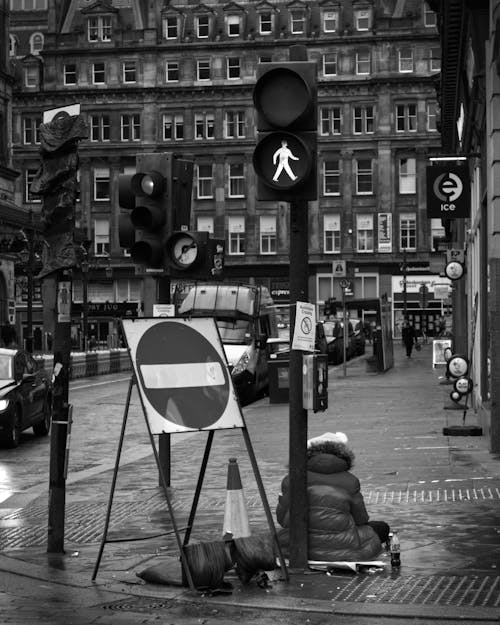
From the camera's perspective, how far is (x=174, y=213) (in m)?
14.5

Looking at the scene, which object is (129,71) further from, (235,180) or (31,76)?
(235,180)

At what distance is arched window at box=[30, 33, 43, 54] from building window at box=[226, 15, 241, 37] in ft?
58.5

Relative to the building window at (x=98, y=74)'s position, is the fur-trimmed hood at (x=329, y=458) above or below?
below

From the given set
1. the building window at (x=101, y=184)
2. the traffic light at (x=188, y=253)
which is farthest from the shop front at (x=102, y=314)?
the traffic light at (x=188, y=253)

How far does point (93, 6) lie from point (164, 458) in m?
84.9

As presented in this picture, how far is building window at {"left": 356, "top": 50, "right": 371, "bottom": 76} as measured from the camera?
93.2 meters

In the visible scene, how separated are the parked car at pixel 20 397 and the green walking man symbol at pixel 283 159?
12320 mm

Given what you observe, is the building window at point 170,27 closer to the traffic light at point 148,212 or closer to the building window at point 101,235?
the building window at point 101,235

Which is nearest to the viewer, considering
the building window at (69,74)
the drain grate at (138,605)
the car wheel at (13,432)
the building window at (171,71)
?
the drain grate at (138,605)

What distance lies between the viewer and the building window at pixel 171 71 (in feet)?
313

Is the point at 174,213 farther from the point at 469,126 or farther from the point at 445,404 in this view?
the point at 445,404

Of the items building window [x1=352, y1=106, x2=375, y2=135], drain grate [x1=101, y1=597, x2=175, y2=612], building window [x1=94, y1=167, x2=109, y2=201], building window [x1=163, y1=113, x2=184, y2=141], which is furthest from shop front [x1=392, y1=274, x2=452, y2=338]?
drain grate [x1=101, y1=597, x2=175, y2=612]

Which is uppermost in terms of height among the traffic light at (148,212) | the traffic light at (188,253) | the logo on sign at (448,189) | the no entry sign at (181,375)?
the logo on sign at (448,189)

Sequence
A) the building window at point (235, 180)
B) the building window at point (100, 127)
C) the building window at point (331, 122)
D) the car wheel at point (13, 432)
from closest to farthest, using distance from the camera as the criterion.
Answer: the car wheel at point (13, 432) < the building window at point (331, 122) < the building window at point (235, 180) < the building window at point (100, 127)
